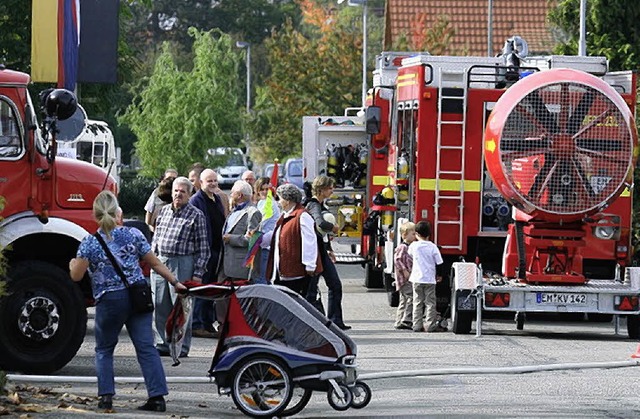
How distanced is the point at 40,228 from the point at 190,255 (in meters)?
1.83

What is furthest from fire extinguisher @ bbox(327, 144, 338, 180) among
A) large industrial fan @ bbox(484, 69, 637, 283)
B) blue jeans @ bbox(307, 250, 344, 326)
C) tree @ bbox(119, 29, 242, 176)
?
tree @ bbox(119, 29, 242, 176)

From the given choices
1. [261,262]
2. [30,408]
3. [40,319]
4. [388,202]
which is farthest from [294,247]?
[388,202]

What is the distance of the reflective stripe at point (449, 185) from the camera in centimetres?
2020

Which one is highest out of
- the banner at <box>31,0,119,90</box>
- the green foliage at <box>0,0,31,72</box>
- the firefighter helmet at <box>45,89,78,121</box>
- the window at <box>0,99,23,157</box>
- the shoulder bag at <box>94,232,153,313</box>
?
the green foliage at <box>0,0,31,72</box>

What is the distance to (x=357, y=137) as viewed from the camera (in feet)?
89.2

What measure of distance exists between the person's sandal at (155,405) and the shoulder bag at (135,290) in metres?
0.66

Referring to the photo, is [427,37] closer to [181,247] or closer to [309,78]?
[309,78]

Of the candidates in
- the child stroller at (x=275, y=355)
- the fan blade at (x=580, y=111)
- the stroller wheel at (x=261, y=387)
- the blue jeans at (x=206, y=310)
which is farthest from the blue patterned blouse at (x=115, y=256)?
the fan blade at (x=580, y=111)

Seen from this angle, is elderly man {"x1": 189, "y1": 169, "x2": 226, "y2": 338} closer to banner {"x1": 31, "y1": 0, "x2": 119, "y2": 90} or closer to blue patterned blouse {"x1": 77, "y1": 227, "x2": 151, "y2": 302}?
banner {"x1": 31, "y1": 0, "x2": 119, "y2": 90}

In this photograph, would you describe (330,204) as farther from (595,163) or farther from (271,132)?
(271,132)

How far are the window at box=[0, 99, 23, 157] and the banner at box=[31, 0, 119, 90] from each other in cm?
316

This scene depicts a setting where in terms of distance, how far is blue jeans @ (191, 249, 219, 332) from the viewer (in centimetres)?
1797

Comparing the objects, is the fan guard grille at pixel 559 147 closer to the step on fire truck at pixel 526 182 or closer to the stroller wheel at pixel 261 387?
the step on fire truck at pixel 526 182

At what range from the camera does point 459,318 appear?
18.7m
